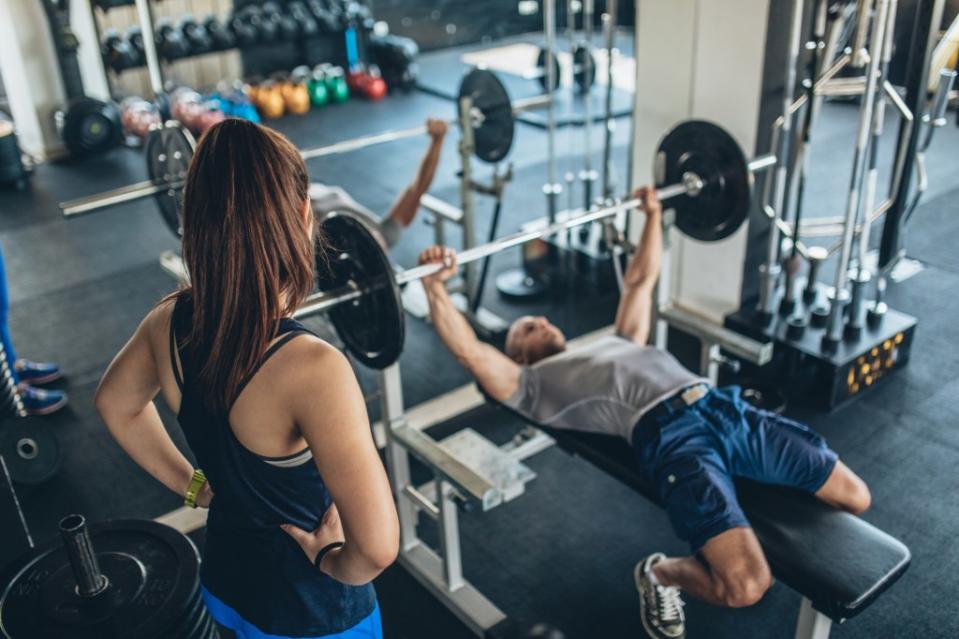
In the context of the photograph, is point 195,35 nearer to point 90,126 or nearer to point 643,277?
point 90,126

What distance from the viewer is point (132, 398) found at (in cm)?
136

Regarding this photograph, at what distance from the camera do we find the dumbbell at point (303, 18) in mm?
7547

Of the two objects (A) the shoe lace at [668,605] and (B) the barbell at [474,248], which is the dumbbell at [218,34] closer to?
(B) the barbell at [474,248]

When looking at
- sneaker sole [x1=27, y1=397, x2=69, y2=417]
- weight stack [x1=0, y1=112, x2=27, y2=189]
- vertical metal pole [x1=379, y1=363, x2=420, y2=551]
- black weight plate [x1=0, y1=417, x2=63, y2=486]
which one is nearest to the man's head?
vertical metal pole [x1=379, y1=363, x2=420, y2=551]

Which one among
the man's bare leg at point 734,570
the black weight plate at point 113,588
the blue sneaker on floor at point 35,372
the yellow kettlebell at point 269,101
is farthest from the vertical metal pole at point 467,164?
the yellow kettlebell at point 269,101

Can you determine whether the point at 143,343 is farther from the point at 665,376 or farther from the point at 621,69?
the point at 621,69

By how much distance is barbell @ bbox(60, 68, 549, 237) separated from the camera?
2.80 m

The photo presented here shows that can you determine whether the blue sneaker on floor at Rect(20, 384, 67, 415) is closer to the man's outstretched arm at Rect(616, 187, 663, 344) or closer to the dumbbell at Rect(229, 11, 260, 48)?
the man's outstretched arm at Rect(616, 187, 663, 344)

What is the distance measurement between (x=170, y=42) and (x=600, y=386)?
5.76 m

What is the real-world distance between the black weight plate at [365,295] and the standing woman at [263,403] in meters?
0.72

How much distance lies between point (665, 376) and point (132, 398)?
4.27 ft

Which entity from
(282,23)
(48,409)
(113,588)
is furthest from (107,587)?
(282,23)

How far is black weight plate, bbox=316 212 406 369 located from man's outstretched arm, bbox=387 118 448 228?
1.22 m

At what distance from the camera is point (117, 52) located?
21.8 feet
